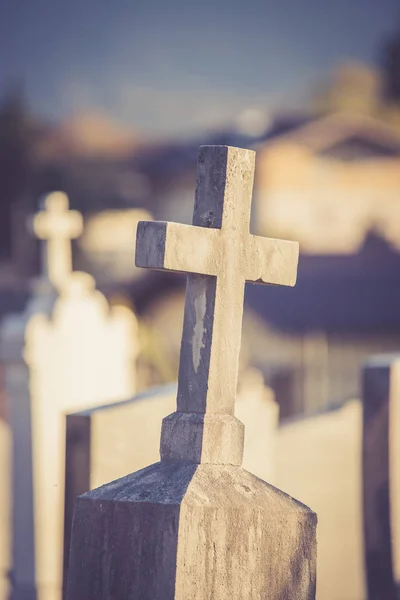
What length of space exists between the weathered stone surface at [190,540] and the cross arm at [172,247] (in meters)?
0.68

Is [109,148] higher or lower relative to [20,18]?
lower

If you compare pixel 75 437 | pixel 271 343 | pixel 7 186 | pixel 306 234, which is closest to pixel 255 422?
pixel 75 437

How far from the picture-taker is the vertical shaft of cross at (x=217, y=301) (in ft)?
15.1

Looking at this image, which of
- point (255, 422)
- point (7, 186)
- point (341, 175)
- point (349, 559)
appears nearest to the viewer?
point (255, 422)

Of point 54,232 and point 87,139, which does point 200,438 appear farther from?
point 87,139

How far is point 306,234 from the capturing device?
4353cm

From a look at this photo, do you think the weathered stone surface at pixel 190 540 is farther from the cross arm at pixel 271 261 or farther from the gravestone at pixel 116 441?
the gravestone at pixel 116 441

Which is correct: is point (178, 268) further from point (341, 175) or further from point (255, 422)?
point (341, 175)

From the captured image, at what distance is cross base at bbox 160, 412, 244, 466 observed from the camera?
14.8ft

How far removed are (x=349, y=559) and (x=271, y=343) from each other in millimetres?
19931

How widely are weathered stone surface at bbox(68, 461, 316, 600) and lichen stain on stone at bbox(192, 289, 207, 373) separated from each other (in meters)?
0.39

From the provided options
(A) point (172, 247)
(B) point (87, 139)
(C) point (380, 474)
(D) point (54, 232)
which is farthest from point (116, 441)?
(B) point (87, 139)

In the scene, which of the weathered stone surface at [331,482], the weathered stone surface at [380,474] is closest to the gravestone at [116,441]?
the weathered stone surface at [380,474]

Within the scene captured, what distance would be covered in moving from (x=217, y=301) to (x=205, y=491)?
2.31 ft
